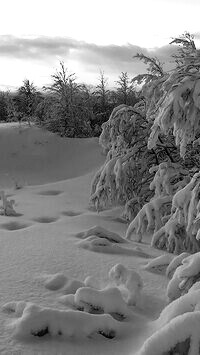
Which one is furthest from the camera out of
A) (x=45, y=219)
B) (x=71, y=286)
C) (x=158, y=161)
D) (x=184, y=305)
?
(x=158, y=161)

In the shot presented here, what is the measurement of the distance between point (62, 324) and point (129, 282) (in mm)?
727

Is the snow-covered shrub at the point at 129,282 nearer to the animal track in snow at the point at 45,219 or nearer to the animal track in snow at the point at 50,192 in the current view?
the animal track in snow at the point at 45,219

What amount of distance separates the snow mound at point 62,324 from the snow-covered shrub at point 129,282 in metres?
0.45

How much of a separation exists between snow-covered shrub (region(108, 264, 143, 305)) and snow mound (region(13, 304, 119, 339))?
446 mm

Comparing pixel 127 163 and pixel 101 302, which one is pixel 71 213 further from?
pixel 101 302

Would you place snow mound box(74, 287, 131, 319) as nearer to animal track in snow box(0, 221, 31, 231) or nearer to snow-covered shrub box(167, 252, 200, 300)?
snow-covered shrub box(167, 252, 200, 300)

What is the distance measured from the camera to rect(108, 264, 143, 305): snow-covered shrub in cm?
287

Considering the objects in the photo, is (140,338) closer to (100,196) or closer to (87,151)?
(100,196)

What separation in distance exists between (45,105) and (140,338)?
25.8 m

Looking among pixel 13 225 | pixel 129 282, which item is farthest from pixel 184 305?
pixel 13 225

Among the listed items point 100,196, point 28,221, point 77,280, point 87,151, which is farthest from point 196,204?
point 87,151

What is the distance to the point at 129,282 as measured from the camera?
294cm

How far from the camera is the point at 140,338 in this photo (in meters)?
2.35

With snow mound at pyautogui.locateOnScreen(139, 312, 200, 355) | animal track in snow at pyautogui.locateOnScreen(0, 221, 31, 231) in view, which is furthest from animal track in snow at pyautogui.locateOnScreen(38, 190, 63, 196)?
snow mound at pyautogui.locateOnScreen(139, 312, 200, 355)
